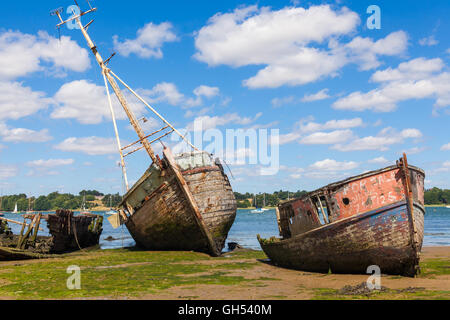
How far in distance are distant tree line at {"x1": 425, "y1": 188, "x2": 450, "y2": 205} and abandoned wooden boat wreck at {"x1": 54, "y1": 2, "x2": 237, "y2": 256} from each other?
475ft

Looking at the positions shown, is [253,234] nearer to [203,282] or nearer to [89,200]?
[203,282]

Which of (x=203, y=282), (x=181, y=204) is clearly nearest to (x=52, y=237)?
(x=181, y=204)

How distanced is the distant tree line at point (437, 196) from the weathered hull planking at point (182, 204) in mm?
144898

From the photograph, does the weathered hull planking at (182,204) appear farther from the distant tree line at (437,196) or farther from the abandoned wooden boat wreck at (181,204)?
the distant tree line at (437,196)

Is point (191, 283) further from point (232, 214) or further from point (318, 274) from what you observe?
point (232, 214)

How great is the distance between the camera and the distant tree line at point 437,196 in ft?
484

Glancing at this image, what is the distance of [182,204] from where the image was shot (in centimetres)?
1914

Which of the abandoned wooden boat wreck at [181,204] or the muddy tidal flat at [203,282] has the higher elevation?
the abandoned wooden boat wreck at [181,204]

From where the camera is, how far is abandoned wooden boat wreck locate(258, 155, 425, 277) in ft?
37.3

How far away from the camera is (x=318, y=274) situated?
13.0 meters

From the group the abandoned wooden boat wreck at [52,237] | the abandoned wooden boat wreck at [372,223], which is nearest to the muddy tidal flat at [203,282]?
the abandoned wooden boat wreck at [372,223]

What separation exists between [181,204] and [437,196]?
155105 mm

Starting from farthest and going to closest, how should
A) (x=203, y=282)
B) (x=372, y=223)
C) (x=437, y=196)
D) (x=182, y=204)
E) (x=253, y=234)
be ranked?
(x=437, y=196), (x=253, y=234), (x=182, y=204), (x=203, y=282), (x=372, y=223)
